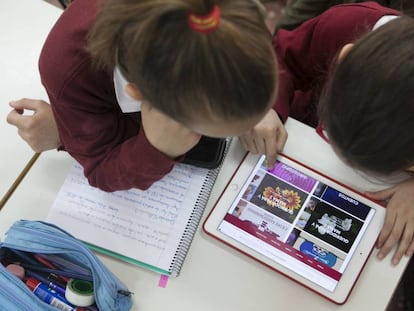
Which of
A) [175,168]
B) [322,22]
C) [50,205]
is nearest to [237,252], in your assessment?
[175,168]

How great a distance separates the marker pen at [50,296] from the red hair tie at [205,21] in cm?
46

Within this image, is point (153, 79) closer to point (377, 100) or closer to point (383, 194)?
point (377, 100)

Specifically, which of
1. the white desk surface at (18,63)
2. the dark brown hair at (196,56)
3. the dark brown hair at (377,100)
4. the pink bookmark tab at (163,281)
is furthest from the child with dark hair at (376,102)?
the white desk surface at (18,63)

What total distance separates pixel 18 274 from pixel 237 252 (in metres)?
0.34

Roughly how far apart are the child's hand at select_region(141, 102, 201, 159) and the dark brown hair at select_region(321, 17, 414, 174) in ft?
0.66

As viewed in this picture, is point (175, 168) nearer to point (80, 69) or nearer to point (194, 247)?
point (194, 247)

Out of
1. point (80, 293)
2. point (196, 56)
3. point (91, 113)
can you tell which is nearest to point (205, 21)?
point (196, 56)

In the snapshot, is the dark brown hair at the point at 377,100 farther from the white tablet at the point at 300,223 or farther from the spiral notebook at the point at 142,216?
the spiral notebook at the point at 142,216

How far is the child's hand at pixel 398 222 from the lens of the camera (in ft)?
2.49

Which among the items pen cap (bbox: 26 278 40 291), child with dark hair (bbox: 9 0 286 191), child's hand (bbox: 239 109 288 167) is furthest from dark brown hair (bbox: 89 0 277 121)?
pen cap (bbox: 26 278 40 291)

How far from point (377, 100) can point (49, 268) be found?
1.74 ft

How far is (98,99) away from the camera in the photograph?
724 mm

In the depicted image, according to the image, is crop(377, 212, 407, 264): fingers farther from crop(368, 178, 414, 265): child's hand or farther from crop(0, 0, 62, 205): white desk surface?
crop(0, 0, 62, 205): white desk surface

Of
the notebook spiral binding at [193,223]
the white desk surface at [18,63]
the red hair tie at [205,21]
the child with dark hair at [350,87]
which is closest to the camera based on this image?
the red hair tie at [205,21]
